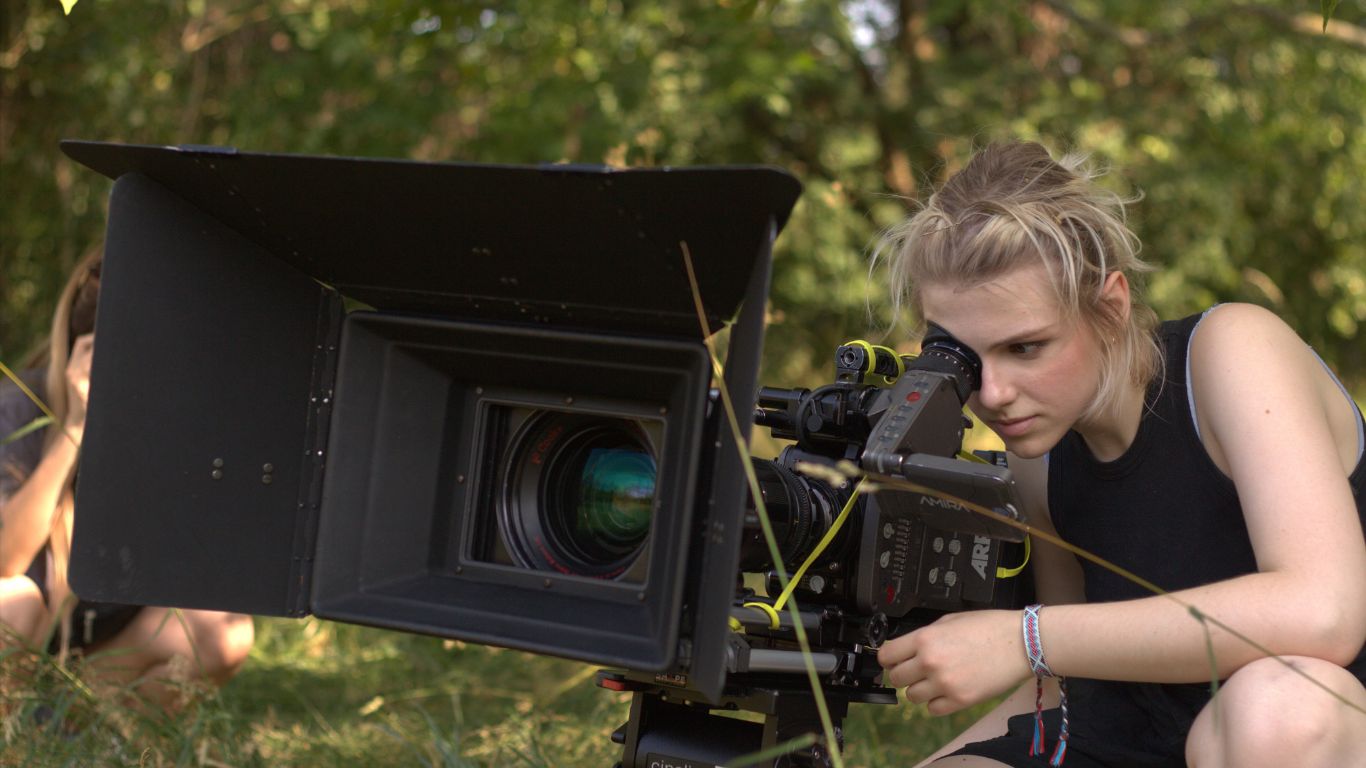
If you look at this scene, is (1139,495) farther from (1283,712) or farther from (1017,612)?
(1283,712)

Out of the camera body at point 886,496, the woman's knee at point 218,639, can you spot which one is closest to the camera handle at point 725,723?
the camera body at point 886,496

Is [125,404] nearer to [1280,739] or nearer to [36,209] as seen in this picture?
[1280,739]

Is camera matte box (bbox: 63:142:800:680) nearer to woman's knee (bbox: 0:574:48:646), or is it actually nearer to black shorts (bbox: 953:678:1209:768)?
black shorts (bbox: 953:678:1209:768)

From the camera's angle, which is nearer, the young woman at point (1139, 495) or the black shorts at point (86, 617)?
the young woman at point (1139, 495)

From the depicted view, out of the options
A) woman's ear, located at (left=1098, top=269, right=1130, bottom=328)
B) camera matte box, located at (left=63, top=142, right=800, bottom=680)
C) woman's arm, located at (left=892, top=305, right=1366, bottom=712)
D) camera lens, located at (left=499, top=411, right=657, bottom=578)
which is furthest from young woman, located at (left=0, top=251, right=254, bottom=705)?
woman's ear, located at (left=1098, top=269, right=1130, bottom=328)

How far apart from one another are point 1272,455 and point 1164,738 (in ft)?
1.53

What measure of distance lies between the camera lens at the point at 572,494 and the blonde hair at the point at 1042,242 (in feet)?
1.34

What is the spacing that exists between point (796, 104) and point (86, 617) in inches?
210

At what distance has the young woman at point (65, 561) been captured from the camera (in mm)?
2449

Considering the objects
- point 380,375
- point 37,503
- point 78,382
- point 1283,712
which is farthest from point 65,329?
point 1283,712

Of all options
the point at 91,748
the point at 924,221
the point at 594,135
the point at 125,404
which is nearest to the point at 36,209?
the point at 594,135

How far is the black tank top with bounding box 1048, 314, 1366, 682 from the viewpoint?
1.61 m

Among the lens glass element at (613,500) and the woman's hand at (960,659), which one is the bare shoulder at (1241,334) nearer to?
the woman's hand at (960,659)

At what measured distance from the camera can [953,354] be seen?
1.48m
